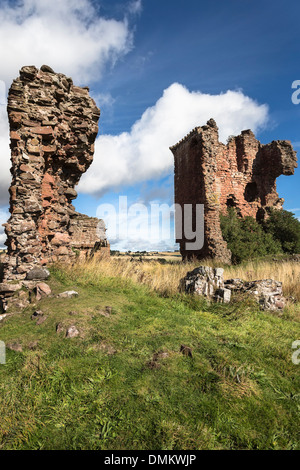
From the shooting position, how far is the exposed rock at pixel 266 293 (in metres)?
5.79

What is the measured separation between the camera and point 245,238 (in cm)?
1614

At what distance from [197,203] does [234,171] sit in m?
6.01

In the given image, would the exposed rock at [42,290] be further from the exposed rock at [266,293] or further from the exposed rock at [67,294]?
the exposed rock at [266,293]

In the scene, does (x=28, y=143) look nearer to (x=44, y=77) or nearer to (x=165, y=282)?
(x=44, y=77)

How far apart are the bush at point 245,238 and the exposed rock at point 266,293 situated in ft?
28.1

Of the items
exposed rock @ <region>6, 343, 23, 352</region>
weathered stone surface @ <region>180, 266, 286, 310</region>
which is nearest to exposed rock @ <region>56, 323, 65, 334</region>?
exposed rock @ <region>6, 343, 23, 352</region>

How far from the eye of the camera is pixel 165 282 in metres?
7.00

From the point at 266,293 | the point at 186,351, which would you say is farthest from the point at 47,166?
the point at 266,293

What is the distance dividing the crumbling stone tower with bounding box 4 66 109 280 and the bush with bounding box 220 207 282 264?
9403 mm

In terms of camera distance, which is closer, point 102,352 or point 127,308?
point 102,352

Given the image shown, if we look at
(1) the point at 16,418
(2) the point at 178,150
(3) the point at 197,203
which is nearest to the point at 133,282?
(1) the point at 16,418

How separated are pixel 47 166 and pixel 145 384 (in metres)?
6.74

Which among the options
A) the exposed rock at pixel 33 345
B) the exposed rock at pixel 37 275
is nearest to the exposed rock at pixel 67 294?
the exposed rock at pixel 37 275

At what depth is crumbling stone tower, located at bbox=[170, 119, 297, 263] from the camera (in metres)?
15.8
